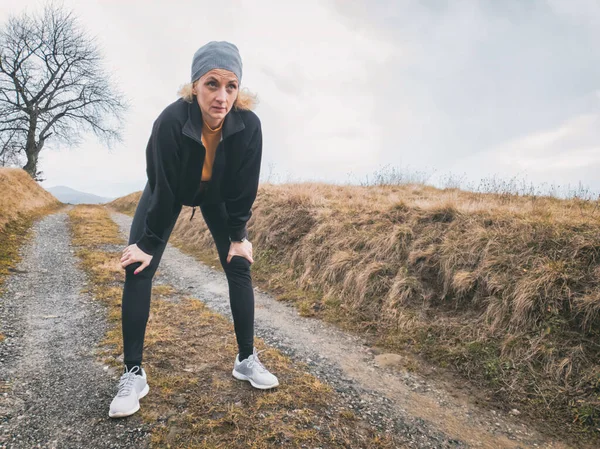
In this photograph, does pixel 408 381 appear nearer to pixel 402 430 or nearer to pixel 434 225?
pixel 402 430

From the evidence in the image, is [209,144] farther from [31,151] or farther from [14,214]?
[31,151]

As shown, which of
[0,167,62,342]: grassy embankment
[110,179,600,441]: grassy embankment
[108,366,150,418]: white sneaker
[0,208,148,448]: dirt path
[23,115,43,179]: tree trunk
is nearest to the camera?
[0,208,148,448]: dirt path

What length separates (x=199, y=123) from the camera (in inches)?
86.1

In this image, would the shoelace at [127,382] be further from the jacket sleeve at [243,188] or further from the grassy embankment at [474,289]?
the grassy embankment at [474,289]

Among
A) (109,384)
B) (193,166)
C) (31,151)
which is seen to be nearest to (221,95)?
(193,166)

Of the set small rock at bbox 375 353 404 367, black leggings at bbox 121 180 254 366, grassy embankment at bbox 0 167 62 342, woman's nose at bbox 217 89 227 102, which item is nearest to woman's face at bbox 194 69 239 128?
woman's nose at bbox 217 89 227 102

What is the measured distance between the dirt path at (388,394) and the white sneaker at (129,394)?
4.77ft

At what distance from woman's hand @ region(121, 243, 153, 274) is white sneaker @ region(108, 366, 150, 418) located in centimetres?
74

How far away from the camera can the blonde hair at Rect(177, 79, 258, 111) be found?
2.22 metres

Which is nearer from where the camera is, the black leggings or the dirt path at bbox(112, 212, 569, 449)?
the black leggings

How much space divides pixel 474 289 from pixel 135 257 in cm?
Result: 379

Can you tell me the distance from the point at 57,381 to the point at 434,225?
5.04 m

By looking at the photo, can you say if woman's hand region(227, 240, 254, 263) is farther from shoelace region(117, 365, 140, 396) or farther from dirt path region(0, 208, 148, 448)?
dirt path region(0, 208, 148, 448)

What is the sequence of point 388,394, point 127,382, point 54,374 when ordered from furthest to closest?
point 388,394
point 54,374
point 127,382
